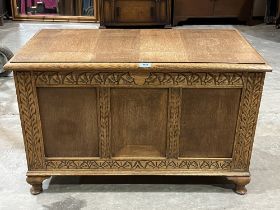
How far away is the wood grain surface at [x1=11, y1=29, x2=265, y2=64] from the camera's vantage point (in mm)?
1727

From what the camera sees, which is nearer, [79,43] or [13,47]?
[79,43]

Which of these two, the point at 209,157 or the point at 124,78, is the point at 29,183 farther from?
the point at 209,157

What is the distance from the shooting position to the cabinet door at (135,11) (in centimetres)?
454

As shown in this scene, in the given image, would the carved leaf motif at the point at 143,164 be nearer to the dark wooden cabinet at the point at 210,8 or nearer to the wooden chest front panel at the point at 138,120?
the wooden chest front panel at the point at 138,120

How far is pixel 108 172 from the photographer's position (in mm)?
1920

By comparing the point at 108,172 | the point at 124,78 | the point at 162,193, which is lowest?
the point at 162,193

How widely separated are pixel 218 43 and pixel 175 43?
7.6 inches

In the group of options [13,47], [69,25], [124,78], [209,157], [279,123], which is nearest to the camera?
[124,78]

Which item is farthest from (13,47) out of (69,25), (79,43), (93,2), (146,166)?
(146,166)

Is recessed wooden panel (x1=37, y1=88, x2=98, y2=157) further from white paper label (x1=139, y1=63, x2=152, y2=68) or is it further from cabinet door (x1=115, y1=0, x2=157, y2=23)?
cabinet door (x1=115, y1=0, x2=157, y2=23)

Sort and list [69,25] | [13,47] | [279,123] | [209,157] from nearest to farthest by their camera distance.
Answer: [209,157]
[279,123]
[13,47]
[69,25]

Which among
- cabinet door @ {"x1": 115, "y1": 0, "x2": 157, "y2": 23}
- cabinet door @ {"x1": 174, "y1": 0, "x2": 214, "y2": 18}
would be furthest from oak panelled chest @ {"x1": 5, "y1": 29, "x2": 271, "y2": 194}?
cabinet door @ {"x1": 174, "y1": 0, "x2": 214, "y2": 18}

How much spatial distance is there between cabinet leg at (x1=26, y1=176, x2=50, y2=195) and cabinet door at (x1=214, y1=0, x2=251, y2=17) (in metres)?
3.51

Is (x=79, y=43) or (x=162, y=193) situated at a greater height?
(x=79, y=43)
